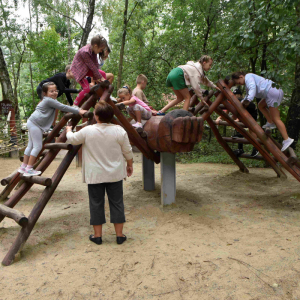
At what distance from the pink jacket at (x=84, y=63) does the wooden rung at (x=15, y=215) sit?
77.8 inches

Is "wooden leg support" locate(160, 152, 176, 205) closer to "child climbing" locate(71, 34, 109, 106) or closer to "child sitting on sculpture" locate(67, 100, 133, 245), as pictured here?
"child sitting on sculpture" locate(67, 100, 133, 245)

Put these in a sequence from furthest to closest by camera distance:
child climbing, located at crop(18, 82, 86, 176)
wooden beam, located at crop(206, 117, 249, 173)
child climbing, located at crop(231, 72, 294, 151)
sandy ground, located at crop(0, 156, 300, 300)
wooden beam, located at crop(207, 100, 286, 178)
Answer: wooden beam, located at crop(206, 117, 249, 173)
wooden beam, located at crop(207, 100, 286, 178)
child climbing, located at crop(231, 72, 294, 151)
child climbing, located at crop(18, 82, 86, 176)
sandy ground, located at crop(0, 156, 300, 300)

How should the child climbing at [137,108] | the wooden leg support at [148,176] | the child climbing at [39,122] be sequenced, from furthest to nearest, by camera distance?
the wooden leg support at [148,176], the child climbing at [137,108], the child climbing at [39,122]

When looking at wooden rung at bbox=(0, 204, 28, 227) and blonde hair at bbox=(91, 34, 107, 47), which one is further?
blonde hair at bbox=(91, 34, 107, 47)

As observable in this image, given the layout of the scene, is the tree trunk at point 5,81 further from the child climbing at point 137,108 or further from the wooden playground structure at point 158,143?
the child climbing at point 137,108

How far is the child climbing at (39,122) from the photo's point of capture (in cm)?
365

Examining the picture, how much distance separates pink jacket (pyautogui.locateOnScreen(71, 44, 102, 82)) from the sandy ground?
210cm

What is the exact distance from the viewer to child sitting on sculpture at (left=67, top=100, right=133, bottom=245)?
2.99 metres

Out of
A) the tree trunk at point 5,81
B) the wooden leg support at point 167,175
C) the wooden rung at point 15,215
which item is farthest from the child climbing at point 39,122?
the tree trunk at point 5,81

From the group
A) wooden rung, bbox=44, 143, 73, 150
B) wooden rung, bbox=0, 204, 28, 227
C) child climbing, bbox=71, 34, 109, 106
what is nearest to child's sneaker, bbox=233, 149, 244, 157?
child climbing, bbox=71, 34, 109, 106

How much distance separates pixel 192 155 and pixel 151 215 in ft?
21.4

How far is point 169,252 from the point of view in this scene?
3027 millimetres

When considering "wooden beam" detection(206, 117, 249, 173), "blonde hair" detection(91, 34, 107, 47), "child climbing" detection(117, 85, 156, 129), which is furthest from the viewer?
"wooden beam" detection(206, 117, 249, 173)

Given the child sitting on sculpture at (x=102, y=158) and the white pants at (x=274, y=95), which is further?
the white pants at (x=274, y=95)
